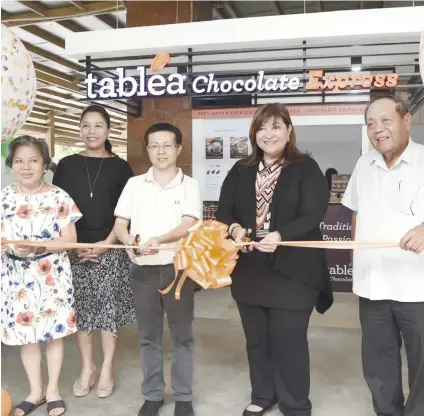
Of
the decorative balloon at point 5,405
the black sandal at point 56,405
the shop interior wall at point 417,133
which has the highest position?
the shop interior wall at point 417,133

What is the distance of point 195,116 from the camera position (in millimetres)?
→ 5891

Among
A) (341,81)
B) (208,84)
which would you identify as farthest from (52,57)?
(341,81)

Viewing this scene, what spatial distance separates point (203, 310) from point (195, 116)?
236 cm

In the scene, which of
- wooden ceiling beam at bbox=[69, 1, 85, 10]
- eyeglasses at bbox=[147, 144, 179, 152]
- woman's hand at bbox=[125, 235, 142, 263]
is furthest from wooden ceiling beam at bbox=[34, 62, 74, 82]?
woman's hand at bbox=[125, 235, 142, 263]

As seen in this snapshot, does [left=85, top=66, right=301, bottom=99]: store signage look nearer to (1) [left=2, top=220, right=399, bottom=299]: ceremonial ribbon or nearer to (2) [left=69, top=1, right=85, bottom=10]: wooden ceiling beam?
(2) [left=69, top=1, right=85, bottom=10]: wooden ceiling beam

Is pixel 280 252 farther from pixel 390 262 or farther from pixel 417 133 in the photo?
pixel 417 133

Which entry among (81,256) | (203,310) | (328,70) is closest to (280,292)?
(81,256)

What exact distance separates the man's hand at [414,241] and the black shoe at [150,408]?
148 cm

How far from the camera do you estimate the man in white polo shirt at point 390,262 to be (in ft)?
6.88

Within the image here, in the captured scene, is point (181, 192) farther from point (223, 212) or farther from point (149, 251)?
point (149, 251)

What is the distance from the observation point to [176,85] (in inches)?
208

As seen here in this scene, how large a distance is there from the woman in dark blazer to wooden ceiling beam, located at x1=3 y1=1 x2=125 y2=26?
4145 millimetres

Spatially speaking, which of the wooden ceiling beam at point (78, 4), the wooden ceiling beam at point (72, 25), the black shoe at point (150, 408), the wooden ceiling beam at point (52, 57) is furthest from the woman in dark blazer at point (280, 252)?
the wooden ceiling beam at point (52, 57)

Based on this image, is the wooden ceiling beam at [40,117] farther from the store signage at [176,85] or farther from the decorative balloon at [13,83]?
the decorative balloon at [13,83]
